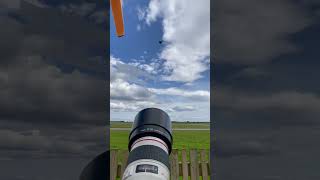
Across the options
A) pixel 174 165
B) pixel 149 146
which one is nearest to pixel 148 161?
pixel 149 146

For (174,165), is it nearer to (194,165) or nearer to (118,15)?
(194,165)

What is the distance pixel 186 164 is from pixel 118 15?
4574 mm

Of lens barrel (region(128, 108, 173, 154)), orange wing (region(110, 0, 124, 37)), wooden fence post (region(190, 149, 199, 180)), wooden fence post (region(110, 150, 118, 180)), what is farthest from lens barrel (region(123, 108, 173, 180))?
wooden fence post (region(190, 149, 199, 180))

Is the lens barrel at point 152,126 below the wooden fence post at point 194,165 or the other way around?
below

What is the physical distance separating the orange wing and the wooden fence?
4088mm

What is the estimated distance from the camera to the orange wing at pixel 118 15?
214 inches

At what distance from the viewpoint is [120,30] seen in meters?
5.47

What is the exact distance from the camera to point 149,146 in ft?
13.4

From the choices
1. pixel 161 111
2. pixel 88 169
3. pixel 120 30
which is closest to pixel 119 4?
pixel 120 30

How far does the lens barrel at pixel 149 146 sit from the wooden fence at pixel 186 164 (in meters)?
4.36

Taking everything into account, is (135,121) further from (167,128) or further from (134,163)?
(134,163)

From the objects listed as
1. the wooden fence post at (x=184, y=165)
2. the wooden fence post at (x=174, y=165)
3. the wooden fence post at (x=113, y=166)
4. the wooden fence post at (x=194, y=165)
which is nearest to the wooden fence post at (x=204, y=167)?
the wooden fence post at (x=194, y=165)

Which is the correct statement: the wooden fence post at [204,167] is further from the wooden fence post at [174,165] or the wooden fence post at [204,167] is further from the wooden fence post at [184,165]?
the wooden fence post at [174,165]

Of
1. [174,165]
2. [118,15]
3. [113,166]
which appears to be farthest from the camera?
[174,165]
